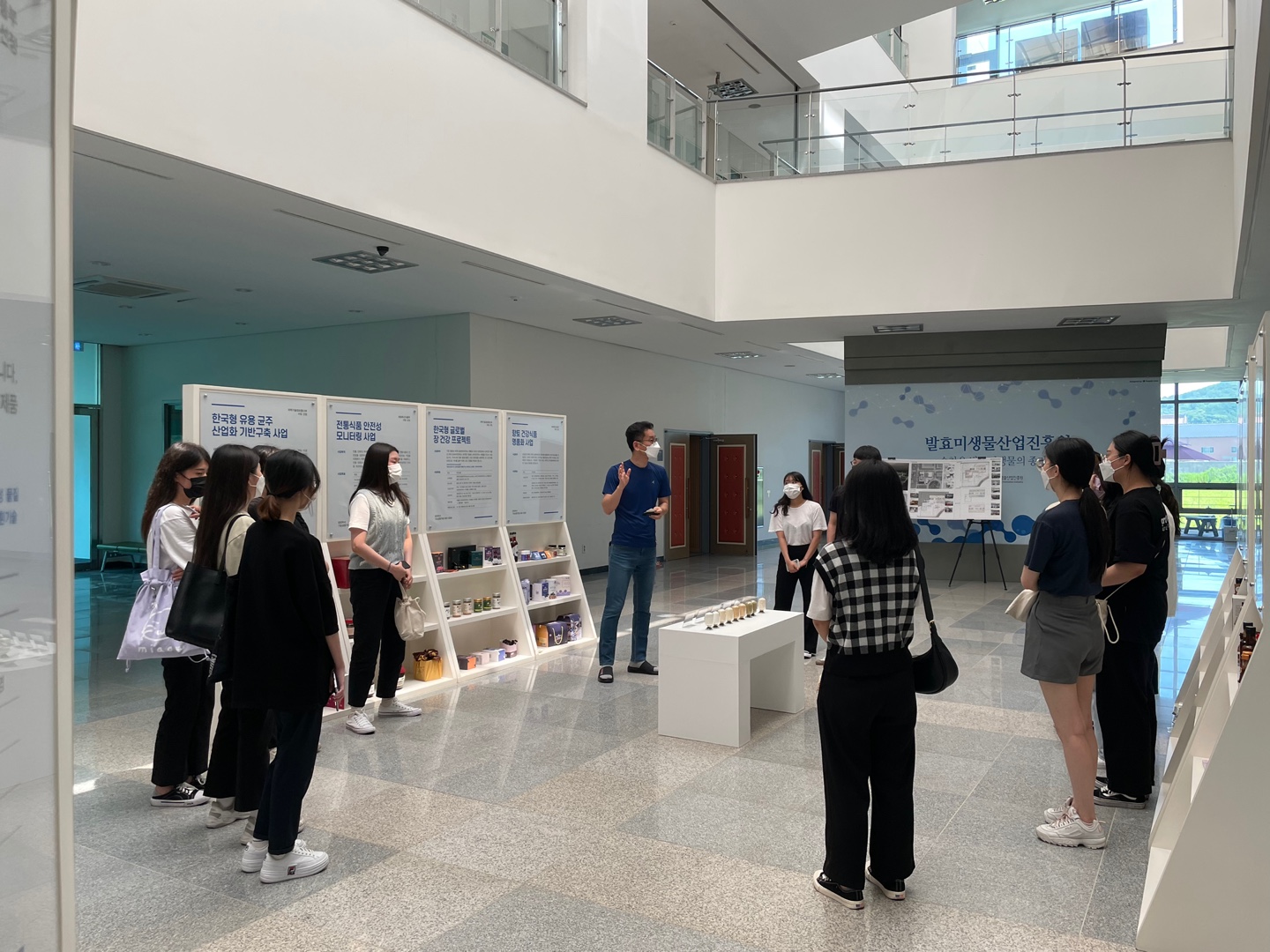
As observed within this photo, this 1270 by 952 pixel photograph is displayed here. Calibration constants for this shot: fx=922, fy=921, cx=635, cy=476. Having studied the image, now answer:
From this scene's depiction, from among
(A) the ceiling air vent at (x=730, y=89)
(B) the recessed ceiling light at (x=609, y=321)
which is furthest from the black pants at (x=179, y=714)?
(A) the ceiling air vent at (x=730, y=89)

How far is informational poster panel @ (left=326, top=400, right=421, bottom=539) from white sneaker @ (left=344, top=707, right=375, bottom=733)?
52.8 inches

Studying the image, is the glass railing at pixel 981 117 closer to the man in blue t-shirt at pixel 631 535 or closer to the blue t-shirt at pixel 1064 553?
the man in blue t-shirt at pixel 631 535

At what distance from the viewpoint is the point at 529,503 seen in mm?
8500

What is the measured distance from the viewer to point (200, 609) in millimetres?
4016

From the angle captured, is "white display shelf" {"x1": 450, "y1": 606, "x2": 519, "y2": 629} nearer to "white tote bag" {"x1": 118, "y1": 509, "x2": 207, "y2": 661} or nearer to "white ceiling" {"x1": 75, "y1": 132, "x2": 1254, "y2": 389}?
"white tote bag" {"x1": 118, "y1": 509, "x2": 207, "y2": 661}

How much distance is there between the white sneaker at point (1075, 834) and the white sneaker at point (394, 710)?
12.8ft

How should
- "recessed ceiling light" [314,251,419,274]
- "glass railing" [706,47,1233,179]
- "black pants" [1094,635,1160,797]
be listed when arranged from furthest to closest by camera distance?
"glass railing" [706,47,1233,179] < "recessed ceiling light" [314,251,419,274] < "black pants" [1094,635,1160,797]

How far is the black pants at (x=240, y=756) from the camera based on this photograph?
387 cm

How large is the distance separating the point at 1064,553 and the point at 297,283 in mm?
8791

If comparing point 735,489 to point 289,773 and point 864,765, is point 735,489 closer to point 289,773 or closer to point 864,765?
point 864,765

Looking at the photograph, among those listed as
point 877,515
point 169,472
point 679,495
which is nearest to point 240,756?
point 169,472

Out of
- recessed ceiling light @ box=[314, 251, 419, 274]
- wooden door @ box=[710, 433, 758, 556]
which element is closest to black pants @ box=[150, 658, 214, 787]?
recessed ceiling light @ box=[314, 251, 419, 274]

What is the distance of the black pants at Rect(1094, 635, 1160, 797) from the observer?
4.40 meters

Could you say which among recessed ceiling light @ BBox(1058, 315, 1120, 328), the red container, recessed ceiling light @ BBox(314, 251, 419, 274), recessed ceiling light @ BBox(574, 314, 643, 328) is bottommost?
the red container
